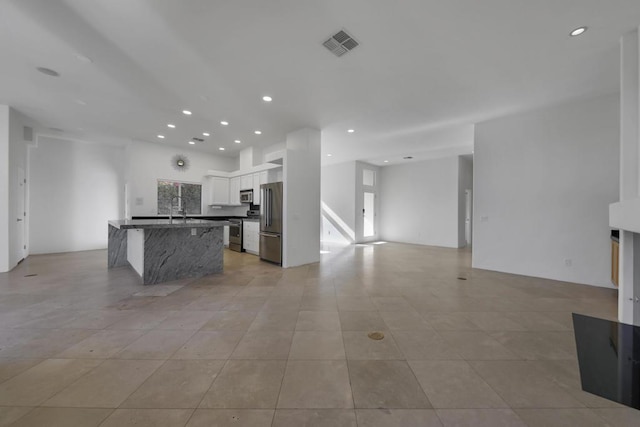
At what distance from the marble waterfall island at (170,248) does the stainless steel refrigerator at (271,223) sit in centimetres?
126

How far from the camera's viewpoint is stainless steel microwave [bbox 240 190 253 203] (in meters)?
7.47

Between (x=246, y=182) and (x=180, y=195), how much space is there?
7.93 feet

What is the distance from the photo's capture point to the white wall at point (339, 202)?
9.52 meters

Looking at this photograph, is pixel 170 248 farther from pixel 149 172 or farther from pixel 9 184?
pixel 149 172

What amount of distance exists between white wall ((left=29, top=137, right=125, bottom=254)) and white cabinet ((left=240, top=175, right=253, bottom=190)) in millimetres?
4063

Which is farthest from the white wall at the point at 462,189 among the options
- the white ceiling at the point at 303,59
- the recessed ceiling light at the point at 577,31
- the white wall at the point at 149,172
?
the white wall at the point at 149,172

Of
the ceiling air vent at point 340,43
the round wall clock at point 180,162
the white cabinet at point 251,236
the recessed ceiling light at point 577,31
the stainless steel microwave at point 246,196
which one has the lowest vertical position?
the white cabinet at point 251,236

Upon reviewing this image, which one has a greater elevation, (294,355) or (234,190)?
(234,190)

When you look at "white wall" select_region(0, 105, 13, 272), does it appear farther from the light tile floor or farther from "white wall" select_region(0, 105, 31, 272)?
the light tile floor

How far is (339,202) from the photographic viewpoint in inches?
393

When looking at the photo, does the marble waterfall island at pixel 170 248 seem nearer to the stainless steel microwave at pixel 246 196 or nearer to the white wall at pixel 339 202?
the stainless steel microwave at pixel 246 196

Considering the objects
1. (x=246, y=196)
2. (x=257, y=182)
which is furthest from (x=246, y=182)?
(x=257, y=182)

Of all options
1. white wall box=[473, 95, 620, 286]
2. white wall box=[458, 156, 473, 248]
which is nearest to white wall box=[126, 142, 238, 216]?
white wall box=[473, 95, 620, 286]

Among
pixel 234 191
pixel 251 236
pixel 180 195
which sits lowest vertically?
pixel 251 236
